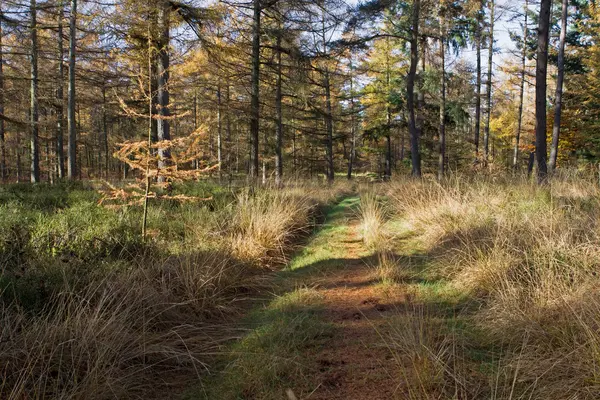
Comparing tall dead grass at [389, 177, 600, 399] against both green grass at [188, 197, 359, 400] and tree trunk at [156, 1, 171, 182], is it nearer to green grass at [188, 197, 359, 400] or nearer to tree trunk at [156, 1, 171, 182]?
green grass at [188, 197, 359, 400]

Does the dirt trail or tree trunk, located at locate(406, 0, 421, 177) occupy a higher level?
tree trunk, located at locate(406, 0, 421, 177)

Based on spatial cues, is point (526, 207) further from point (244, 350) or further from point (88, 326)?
point (88, 326)

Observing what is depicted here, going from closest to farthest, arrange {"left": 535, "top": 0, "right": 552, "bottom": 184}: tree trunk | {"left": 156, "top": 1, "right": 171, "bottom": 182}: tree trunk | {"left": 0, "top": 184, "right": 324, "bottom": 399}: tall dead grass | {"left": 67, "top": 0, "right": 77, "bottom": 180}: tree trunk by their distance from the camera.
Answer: {"left": 0, "top": 184, "right": 324, "bottom": 399}: tall dead grass, {"left": 156, "top": 1, "right": 171, "bottom": 182}: tree trunk, {"left": 535, "top": 0, "right": 552, "bottom": 184}: tree trunk, {"left": 67, "top": 0, "right": 77, "bottom": 180}: tree trunk

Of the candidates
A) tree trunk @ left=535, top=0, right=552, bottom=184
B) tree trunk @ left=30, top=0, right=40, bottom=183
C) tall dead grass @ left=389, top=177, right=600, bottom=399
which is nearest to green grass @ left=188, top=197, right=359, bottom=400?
tall dead grass @ left=389, top=177, right=600, bottom=399

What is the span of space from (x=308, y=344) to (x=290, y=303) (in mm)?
863

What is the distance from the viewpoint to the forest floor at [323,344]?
212 cm

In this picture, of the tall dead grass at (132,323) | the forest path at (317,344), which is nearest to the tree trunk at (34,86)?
the tall dead grass at (132,323)

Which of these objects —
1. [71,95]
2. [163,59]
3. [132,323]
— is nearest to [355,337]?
[132,323]

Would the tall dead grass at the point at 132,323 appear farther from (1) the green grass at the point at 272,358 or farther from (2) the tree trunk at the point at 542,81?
(2) the tree trunk at the point at 542,81

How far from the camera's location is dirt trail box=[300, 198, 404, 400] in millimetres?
2107

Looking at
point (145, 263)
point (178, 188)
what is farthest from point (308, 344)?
point (178, 188)

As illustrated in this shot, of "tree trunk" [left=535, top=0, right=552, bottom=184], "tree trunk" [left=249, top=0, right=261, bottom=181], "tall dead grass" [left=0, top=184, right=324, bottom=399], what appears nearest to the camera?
"tall dead grass" [left=0, top=184, right=324, bottom=399]

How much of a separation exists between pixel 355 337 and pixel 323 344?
26 centimetres

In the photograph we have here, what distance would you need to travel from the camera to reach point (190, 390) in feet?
7.49
